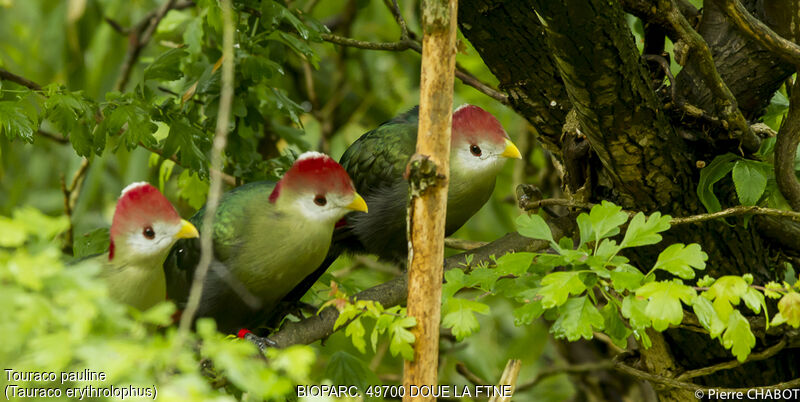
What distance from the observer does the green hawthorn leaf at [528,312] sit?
143cm

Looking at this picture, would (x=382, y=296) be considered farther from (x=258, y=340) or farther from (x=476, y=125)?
(x=476, y=125)

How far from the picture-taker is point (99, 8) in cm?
394

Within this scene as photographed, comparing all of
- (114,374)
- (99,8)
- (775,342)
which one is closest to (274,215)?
(114,374)

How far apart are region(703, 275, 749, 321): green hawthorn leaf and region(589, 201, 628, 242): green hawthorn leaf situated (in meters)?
0.20

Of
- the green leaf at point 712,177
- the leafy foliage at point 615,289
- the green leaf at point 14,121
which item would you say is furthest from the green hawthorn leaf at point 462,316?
the green leaf at point 14,121

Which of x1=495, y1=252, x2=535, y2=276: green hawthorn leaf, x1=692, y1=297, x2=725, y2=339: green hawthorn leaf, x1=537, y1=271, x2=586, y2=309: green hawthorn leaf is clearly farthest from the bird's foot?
x1=692, y1=297, x2=725, y2=339: green hawthorn leaf

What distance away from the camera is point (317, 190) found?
1.76 metres

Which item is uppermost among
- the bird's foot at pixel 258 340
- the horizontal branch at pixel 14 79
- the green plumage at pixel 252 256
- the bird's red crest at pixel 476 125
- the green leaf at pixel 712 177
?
the horizontal branch at pixel 14 79

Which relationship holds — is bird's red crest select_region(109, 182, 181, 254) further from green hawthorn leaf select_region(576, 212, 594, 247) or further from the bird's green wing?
green hawthorn leaf select_region(576, 212, 594, 247)

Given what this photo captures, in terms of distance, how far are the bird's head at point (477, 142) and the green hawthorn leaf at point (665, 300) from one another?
2.51ft

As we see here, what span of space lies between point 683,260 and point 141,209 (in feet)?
3.34

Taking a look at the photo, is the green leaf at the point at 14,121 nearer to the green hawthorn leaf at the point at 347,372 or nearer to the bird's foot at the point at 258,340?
the bird's foot at the point at 258,340

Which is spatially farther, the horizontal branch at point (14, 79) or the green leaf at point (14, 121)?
the horizontal branch at point (14, 79)

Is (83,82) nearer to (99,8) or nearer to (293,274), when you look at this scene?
(99,8)
